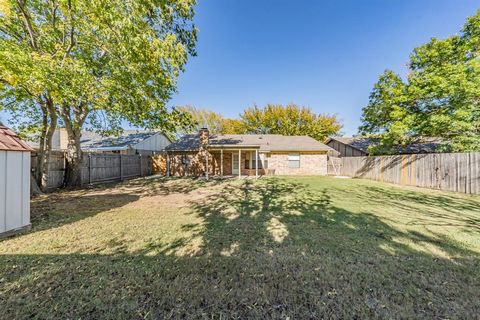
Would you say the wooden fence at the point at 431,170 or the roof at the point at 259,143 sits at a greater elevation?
the roof at the point at 259,143

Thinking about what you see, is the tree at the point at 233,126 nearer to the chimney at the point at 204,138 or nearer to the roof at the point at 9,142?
the chimney at the point at 204,138

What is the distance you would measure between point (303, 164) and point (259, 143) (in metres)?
4.58

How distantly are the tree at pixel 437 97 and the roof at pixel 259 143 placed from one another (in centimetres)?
544

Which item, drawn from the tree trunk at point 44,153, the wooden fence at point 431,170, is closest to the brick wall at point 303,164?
the wooden fence at point 431,170

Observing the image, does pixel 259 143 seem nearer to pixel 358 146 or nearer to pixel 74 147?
pixel 358 146

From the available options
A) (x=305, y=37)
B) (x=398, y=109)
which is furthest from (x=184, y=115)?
(x=398, y=109)

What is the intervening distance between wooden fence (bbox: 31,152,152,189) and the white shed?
260 inches

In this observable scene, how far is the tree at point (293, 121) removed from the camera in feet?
96.4

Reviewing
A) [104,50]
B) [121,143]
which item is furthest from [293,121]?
[104,50]

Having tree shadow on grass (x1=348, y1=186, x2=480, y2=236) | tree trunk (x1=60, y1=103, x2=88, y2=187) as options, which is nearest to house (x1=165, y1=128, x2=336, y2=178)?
tree trunk (x1=60, y1=103, x2=88, y2=187)

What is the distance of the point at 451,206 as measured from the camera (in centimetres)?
680

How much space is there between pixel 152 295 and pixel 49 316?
1.00m

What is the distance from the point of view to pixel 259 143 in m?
→ 18.9

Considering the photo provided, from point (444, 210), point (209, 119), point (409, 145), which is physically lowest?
point (444, 210)
